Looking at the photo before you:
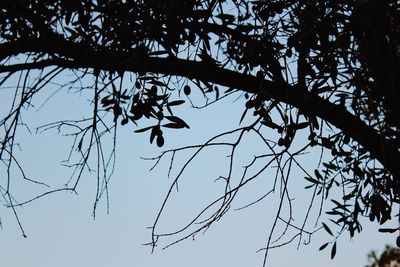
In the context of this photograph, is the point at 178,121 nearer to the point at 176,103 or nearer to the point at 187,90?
the point at 176,103

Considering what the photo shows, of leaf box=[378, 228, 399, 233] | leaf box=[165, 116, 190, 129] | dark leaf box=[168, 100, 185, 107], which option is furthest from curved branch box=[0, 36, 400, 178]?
leaf box=[378, 228, 399, 233]

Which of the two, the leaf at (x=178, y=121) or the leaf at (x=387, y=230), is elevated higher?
the leaf at (x=178, y=121)

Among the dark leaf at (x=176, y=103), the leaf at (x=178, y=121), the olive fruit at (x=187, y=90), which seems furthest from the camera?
the olive fruit at (x=187, y=90)

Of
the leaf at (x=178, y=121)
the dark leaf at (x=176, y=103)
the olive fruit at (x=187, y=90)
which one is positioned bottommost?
the leaf at (x=178, y=121)

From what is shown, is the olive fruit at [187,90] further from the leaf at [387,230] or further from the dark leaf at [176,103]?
the leaf at [387,230]

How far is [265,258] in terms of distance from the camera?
10.5ft

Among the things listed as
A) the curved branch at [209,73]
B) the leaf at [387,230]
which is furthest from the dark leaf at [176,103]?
the leaf at [387,230]

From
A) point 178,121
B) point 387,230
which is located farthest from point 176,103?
point 387,230

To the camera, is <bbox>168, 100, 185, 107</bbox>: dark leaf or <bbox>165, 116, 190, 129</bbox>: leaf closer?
<bbox>165, 116, 190, 129</bbox>: leaf

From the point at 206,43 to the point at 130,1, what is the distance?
66cm

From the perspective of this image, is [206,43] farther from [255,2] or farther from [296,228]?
[296,228]

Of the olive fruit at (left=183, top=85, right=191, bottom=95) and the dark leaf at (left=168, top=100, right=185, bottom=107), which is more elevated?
the olive fruit at (left=183, top=85, right=191, bottom=95)

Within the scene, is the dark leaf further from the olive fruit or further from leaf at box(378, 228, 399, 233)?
leaf at box(378, 228, 399, 233)

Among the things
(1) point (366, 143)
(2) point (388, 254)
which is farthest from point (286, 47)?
(2) point (388, 254)
